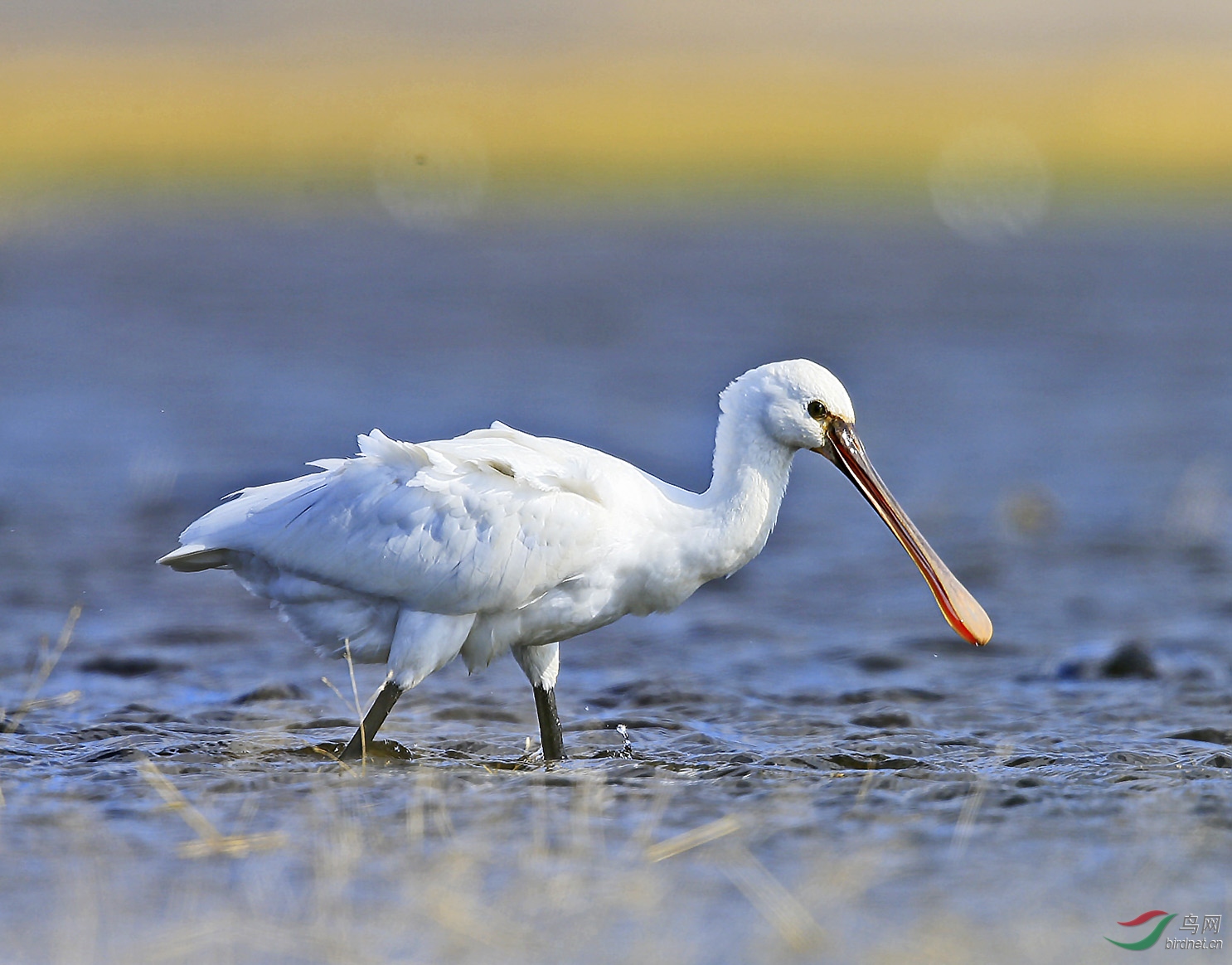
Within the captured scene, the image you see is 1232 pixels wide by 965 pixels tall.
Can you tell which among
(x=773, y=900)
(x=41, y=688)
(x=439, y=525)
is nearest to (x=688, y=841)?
(x=773, y=900)

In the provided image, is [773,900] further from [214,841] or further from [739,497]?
[739,497]

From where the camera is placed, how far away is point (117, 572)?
1339cm

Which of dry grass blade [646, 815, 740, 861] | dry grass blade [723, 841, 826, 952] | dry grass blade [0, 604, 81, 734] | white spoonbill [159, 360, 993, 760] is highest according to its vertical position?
white spoonbill [159, 360, 993, 760]

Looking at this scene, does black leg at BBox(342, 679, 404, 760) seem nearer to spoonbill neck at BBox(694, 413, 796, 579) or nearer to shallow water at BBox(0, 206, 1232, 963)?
shallow water at BBox(0, 206, 1232, 963)

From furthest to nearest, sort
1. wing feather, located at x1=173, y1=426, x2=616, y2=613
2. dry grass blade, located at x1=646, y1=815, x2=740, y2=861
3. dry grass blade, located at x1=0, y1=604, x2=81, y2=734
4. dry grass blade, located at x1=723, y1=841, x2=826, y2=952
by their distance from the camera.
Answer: dry grass blade, located at x1=0, y1=604, x2=81, y2=734 < wing feather, located at x1=173, y1=426, x2=616, y2=613 < dry grass blade, located at x1=646, y1=815, x2=740, y2=861 < dry grass blade, located at x1=723, y1=841, x2=826, y2=952

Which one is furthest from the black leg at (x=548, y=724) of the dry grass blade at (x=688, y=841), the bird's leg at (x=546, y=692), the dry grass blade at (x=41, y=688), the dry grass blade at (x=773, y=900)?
the dry grass blade at (x=41, y=688)

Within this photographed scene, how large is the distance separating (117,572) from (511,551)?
634 cm

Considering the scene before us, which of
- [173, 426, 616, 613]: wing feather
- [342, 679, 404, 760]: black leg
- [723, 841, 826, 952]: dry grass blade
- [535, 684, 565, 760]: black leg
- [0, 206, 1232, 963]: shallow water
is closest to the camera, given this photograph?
[723, 841, 826, 952]: dry grass blade

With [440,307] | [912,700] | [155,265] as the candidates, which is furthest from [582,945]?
[155,265]

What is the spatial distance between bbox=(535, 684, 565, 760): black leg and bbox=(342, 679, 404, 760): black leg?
2.36ft

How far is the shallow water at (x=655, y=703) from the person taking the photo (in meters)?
6.27

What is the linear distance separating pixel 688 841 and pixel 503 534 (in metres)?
1.69

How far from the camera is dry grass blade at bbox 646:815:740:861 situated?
6797 mm

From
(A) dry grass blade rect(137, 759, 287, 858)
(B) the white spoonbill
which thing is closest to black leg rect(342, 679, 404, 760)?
(B) the white spoonbill
